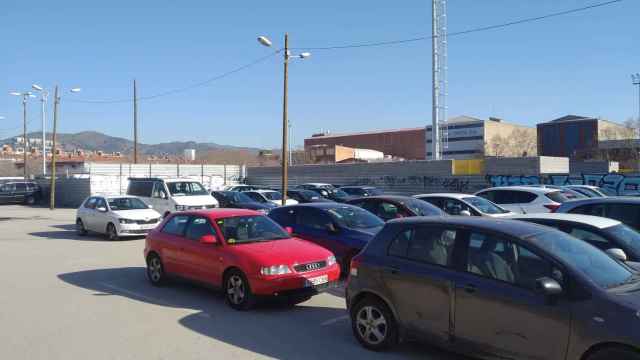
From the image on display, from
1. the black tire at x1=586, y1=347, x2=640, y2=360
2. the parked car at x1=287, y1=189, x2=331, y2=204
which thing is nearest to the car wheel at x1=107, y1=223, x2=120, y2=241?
the parked car at x1=287, y1=189, x2=331, y2=204

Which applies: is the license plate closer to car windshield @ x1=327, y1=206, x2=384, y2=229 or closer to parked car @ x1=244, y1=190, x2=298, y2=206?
car windshield @ x1=327, y1=206, x2=384, y2=229

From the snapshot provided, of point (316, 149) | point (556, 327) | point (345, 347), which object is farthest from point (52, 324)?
point (316, 149)

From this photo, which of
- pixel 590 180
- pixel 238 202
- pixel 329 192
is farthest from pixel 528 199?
pixel 590 180

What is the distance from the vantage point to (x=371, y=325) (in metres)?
6.45

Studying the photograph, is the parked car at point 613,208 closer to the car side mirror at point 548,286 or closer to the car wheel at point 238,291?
the car side mirror at point 548,286

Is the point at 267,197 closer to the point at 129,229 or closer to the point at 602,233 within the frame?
the point at 129,229

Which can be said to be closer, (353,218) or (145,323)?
(145,323)

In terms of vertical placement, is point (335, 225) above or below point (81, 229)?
above

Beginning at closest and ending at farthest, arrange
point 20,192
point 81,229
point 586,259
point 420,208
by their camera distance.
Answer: point 586,259 < point 420,208 < point 81,229 < point 20,192

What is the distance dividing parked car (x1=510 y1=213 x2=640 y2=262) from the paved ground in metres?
3.03

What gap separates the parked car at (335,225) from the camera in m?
10.5

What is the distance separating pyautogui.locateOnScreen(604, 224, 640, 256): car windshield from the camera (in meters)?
7.57

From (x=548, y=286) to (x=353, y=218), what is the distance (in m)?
6.55

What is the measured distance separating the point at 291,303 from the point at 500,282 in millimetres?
4238
